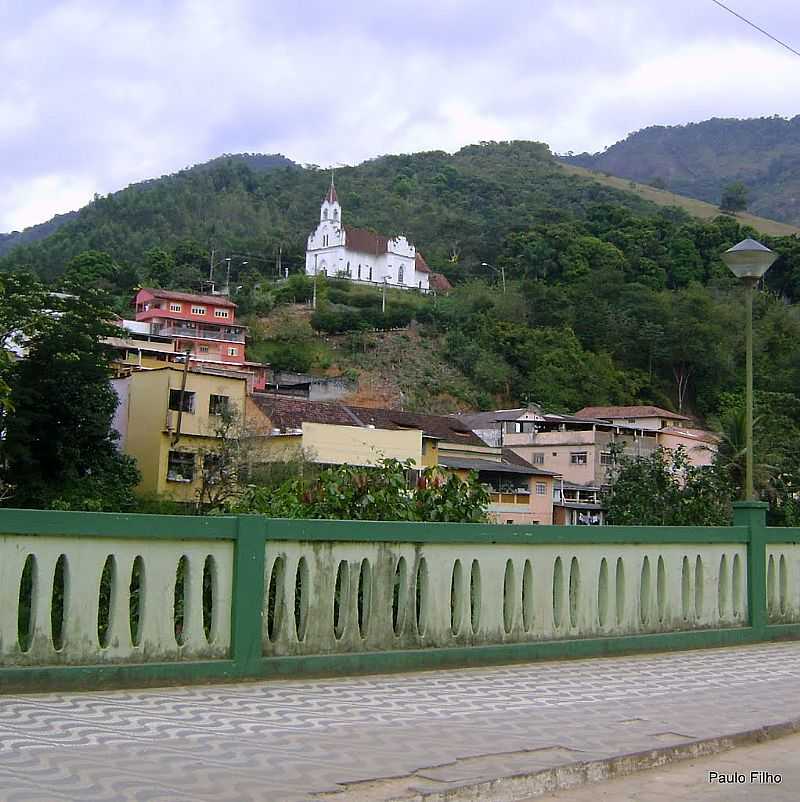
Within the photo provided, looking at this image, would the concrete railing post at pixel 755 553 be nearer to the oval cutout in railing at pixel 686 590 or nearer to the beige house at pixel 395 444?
the oval cutout in railing at pixel 686 590

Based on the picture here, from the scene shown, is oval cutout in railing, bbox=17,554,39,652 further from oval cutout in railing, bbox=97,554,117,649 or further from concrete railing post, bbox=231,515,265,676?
→ concrete railing post, bbox=231,515,265,676

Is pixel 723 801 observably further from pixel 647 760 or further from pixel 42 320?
pixel 42 320

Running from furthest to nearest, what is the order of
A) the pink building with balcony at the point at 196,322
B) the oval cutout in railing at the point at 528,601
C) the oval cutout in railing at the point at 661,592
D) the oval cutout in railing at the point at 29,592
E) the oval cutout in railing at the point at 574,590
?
the pink building with balcony at the point at 196,322, the oval cutout in railing at the point at 661,592, the oval cutout in railing at the point at 574,590, the oval cutout in railing at the point at 528,601, the oval cutout in railing at the point at 29,592

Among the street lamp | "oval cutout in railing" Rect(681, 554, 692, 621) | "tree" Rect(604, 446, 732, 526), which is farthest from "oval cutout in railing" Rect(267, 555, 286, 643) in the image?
the street lamp

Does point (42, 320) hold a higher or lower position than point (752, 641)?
higher

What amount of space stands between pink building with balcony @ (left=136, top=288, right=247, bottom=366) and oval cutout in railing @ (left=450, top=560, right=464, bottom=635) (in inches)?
2678

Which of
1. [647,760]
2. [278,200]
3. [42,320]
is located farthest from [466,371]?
[647,760]

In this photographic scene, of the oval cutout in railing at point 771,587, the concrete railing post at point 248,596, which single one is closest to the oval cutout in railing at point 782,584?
the oval cutout in railing at point 771,587

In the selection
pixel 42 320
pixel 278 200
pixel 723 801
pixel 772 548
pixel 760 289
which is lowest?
pixel 723 801

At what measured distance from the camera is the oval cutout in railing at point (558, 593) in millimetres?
9430

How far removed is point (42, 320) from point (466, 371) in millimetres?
46752

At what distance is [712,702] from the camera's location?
802 cm

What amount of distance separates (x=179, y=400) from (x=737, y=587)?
33.5 meters

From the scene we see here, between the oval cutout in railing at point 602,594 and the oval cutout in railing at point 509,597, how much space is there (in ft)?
3.71
